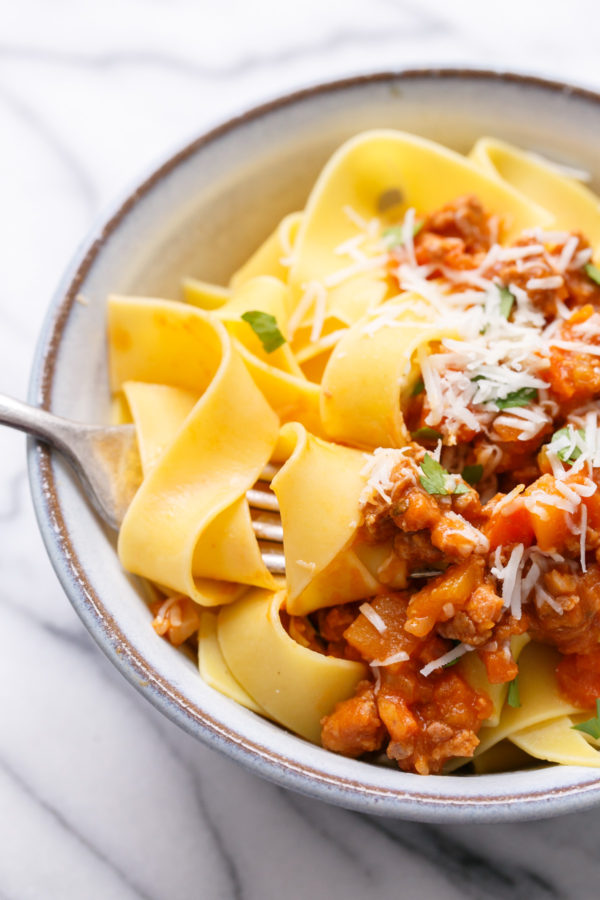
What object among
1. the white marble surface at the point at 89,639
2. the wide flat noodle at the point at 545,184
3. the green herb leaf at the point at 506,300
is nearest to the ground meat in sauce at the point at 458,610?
the green herb leaf at the point at 506,300

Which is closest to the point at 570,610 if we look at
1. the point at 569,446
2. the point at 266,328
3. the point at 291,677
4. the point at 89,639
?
the point at 569,446

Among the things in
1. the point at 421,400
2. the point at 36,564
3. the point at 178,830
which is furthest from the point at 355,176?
the point at 178,830

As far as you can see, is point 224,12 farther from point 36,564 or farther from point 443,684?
point 443,684

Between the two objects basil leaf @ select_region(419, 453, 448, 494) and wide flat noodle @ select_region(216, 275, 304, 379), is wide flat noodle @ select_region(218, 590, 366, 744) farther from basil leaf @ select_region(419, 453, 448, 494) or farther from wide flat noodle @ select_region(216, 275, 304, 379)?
wide flat noodle @ select_region(216, 275, 304, 379)

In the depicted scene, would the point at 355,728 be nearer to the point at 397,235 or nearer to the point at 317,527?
the point at 317,527

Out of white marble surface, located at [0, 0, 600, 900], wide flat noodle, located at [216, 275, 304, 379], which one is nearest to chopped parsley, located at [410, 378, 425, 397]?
wide flat noodle, located at [216, 275, 304, 379]

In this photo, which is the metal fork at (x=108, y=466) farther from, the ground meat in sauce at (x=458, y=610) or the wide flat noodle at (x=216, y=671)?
the ground meat in sauce at (x=458, y=610)
